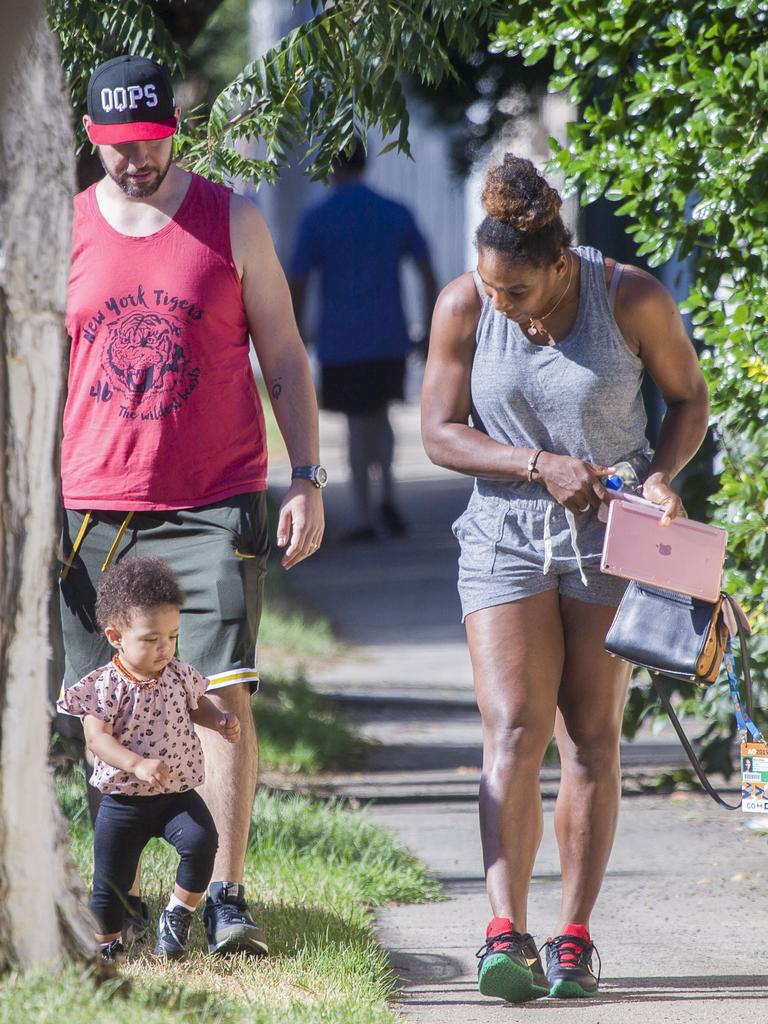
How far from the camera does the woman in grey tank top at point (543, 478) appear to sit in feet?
12.3

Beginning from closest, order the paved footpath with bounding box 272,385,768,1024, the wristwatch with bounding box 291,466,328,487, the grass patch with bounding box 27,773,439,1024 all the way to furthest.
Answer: the grass patch with bounding box 27,773,439,1024
the paved footpath with bounding box 272,385,768,1024
the wristwatch with bounding box 291,466,328,487

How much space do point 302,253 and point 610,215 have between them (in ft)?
13.8

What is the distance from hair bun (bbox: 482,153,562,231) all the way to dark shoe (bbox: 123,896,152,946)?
70.1 inches

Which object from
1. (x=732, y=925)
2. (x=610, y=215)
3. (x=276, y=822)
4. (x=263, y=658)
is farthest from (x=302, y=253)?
(x=732, y=925)

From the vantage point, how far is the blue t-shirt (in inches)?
404

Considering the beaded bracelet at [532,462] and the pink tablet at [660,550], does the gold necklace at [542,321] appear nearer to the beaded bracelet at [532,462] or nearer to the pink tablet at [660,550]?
the beaded bracelet at [532,462]

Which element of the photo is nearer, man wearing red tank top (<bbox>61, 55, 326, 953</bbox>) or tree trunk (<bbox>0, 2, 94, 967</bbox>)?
tree trunk (<bbox>0, 2, 94, 967</bbox>)

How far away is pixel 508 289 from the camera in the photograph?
147 inches

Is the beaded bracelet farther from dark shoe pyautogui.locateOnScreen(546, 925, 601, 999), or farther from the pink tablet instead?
dark shoe pyautogui.locateOnScreen(546, 925, 601, 999)

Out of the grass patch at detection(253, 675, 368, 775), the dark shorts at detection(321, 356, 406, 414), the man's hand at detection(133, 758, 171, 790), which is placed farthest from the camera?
the dark shorts at detection(321, 356, 406, 414)

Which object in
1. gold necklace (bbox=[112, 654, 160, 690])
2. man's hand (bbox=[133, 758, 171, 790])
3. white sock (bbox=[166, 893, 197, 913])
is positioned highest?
gold necklace (bbox=[112, 654, 160, 690])

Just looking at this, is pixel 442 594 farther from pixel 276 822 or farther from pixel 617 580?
pixel 617 580

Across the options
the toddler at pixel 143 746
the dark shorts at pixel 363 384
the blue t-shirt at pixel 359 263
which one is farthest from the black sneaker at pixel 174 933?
the dark shorts at pixel 363 384

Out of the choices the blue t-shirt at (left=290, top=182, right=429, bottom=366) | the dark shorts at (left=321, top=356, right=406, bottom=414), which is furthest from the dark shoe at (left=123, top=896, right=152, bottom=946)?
the dark shorts at (left=321, top=356, right=406, bottom=414)
